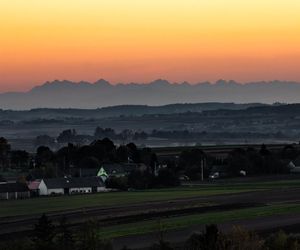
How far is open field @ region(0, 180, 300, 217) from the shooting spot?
270ft

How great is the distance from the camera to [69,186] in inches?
4437

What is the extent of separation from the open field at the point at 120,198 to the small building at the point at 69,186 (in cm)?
1024

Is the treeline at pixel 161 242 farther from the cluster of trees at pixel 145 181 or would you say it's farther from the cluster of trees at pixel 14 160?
the cluster of trees at pixel 14 160

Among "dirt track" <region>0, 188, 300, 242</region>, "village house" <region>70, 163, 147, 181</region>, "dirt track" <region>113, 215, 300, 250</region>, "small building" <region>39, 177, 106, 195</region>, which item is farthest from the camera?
"village house" <region>70, 163, 147, 181</region>

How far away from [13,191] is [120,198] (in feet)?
64.2

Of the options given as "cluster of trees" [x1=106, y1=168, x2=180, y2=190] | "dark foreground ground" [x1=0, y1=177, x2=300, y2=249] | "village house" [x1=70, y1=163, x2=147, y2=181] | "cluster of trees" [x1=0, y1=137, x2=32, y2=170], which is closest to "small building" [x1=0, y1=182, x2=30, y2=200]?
"cluster of trees" [x1=106, y1=168, x2=180, y2=190]

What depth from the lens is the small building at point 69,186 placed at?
112 metres

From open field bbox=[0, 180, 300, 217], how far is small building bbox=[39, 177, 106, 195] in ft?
33.6

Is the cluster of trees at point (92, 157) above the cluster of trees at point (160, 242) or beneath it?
above

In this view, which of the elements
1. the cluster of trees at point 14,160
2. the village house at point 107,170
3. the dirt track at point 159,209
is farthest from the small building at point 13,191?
the cluster of trees at point 14,160

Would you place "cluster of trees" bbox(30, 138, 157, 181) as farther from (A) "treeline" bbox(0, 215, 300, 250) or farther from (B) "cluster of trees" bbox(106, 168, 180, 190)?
(A) "treeline" bbox(0, 215, 300, 250)

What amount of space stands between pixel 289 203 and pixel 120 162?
67.6 meters

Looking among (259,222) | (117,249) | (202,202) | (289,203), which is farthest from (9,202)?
(117,249)

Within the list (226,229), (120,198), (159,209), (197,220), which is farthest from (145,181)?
(226,229)
